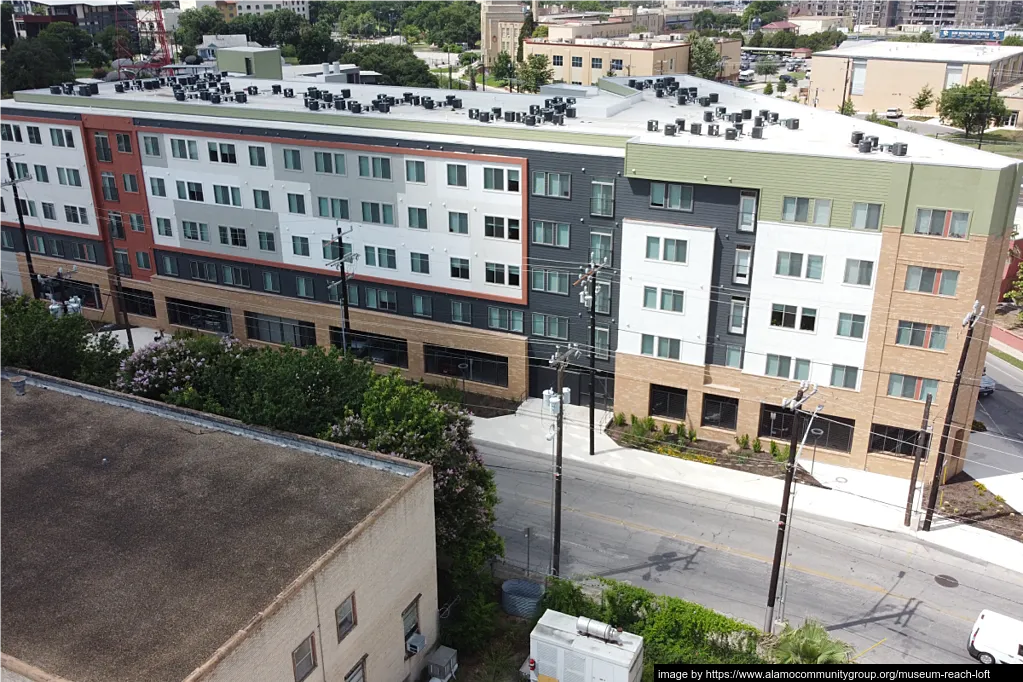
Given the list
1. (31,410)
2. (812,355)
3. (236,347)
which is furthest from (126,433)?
(812,355)

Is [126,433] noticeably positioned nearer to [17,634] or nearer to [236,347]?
[236,347]

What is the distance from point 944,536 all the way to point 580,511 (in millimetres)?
16780

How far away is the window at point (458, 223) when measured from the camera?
51.7m

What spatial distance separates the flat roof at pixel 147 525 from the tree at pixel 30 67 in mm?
115146

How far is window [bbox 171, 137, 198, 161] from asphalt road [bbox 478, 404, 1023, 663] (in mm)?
32174

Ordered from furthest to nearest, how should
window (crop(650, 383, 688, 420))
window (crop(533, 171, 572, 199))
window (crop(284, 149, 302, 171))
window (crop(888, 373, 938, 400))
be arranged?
window (crop(284, 149, 302, 171)), window (crop(650, 383, 688, 420)), window (crop(533, 171, 572, 199)), window (crop(888, 373, 938, 400))

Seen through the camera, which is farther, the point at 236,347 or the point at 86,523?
the point at 236,347

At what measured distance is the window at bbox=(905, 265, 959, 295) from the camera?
41.0 m

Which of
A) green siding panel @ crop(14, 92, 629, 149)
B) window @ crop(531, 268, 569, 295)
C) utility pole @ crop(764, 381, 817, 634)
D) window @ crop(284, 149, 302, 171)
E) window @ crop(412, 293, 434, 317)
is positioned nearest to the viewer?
utility pole @ crop(764, 381, 817, 634)

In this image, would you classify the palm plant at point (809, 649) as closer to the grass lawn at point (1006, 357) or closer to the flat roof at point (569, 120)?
the flat roof at point (569, 120)

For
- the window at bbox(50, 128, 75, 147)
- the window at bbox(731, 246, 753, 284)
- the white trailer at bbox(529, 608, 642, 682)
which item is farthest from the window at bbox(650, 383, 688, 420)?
the window at bbox(50, 128, 75, 147)

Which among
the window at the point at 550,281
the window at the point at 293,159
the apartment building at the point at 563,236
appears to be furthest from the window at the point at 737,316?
the window at the point at 293,159

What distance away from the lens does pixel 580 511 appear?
42406 millimetres

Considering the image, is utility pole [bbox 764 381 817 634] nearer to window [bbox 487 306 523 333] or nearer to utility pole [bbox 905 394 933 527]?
utility pole [bbox 905 394 933 527]
